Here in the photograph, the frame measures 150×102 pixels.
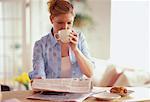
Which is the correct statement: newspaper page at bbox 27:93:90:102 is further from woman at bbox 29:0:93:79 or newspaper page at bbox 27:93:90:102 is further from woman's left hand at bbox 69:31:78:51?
woman's left hand at bbox 69:31:78:51

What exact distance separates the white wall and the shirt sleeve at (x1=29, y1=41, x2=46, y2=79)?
2514 millimetres

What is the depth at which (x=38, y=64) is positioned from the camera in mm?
1638

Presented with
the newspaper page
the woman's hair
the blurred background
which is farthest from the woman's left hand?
the blurred background

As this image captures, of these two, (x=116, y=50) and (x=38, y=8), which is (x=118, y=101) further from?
(x=38, y=8)

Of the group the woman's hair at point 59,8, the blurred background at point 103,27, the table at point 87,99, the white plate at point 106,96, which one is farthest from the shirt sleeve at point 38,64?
the blurred background at point 103,27

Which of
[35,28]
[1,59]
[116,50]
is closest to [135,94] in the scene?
[116,50]

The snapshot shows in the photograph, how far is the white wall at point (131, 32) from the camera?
403 centimetres

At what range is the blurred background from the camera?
159 inches

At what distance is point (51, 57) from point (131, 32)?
2515 mm

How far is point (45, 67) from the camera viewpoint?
1.71 m

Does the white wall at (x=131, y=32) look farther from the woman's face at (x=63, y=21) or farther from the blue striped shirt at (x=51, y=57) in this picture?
the woman's face at (x=63, y=21)

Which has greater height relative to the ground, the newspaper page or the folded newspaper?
the folded newspaper

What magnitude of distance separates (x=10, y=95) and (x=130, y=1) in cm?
291

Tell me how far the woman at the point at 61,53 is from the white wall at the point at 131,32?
7.92ft
